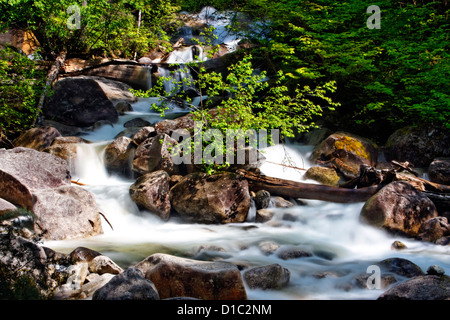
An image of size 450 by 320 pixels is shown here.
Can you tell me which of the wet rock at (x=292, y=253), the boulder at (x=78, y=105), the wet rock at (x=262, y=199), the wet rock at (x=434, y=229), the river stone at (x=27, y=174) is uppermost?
the boulder at (x=78, y=105)

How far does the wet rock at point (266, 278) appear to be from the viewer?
13.1ft

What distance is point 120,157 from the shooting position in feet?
29.1

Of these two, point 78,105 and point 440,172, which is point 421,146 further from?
point 78,105

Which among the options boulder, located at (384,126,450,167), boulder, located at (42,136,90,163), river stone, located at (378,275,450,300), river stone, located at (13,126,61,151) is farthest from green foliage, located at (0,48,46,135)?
boulder, located at (384,126,450,167)

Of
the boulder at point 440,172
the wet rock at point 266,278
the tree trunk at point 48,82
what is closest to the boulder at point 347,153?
the boulder at point 440,172

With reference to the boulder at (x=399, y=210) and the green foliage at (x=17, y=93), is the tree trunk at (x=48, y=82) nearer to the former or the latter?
the green foliage at (x=17, y=93)

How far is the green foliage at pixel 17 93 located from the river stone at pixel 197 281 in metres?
8.05

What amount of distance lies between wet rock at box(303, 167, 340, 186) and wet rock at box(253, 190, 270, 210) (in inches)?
75.3

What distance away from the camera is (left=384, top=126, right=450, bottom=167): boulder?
962 cm

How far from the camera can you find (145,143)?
8.35 m

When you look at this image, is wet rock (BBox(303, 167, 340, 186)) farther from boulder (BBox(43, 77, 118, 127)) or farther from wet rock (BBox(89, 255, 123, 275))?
boulder (BBox(43, 77, 118, 127))

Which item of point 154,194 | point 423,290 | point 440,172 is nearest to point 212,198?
point 154,194

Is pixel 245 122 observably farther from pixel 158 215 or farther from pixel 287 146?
pixel 287 146

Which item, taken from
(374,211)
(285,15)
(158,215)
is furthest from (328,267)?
(285,15)
